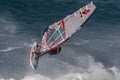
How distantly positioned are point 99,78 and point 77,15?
28806mm

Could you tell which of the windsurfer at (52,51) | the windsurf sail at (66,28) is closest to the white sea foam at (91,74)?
the windsurfer at (52,51)

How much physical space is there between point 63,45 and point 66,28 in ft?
99.0

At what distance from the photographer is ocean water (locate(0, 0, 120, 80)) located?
144 m

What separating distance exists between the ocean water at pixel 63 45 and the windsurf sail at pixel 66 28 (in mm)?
18649

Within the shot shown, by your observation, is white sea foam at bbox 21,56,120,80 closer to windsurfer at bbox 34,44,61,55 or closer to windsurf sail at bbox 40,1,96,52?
windsurfer at bbox 34,44,61,55

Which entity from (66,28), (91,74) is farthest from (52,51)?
(91,74)

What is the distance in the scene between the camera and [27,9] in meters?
169

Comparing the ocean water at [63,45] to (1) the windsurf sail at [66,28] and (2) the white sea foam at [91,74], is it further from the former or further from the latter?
(1) the windsurf sail at [66,28]

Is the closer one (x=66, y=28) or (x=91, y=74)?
(x=66, y=28)

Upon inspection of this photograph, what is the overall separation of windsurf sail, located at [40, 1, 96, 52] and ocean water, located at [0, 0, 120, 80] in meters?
18.6

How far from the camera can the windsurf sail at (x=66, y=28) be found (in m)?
122

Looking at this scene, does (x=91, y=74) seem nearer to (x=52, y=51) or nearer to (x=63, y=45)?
(x=63, y=45)

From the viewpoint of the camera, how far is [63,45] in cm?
15450

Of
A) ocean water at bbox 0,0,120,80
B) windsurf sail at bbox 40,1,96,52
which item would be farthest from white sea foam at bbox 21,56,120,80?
windsurf sail at bbox 40,1,96,52
